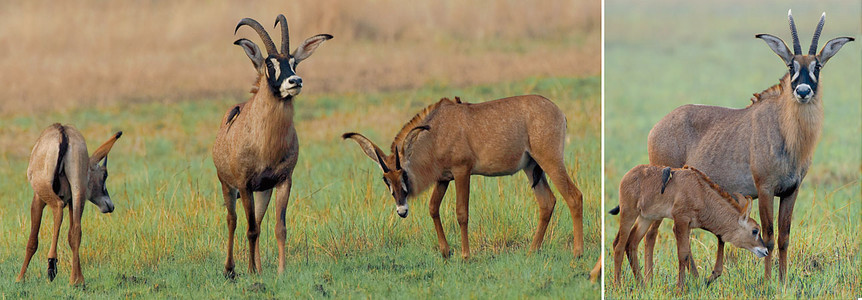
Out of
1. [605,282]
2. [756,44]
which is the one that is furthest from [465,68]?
[605,282]

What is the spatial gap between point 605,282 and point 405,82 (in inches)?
710

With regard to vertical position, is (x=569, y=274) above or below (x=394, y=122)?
below

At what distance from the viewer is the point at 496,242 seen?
11.0 m

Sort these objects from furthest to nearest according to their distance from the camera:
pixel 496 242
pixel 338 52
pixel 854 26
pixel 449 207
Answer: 1. pixel 854 26
2. pixel 338 52
3. pixel 449 207
4. pixel 496 242

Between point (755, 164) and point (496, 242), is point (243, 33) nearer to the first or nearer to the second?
point (496, 242)

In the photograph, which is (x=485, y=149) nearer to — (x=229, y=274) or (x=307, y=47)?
(x=307, y=47)

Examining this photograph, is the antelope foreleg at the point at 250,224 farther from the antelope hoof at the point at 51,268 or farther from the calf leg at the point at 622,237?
the calf leg at the point at 622,237

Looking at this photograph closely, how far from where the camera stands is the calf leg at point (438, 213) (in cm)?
1053

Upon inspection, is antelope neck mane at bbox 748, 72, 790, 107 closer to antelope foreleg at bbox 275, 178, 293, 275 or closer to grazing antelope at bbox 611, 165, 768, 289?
grazing antelope at bbox 611, 165, 768, 289

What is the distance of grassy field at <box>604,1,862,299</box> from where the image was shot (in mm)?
9282

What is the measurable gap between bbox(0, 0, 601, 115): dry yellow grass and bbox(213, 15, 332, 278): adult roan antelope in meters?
15.2

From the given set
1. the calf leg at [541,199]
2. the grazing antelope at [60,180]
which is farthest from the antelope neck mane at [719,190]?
the grazing antelope at [60,180]

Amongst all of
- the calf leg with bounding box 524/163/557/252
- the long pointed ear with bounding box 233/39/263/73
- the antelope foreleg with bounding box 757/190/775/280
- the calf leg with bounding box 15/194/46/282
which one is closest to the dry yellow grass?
the calf leg with bounding box 15/194/46/282

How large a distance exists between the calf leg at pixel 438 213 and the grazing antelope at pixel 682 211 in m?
2.04
